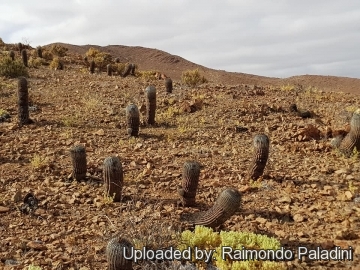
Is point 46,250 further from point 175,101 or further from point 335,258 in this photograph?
point 175,101

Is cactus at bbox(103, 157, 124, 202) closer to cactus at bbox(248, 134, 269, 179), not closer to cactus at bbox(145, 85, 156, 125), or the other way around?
cactus at bbox(248, 134, 269, 179)

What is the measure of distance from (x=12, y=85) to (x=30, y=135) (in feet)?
18.0

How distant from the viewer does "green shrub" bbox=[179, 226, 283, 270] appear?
4.23 m

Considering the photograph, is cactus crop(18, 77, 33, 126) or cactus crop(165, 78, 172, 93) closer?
cactus crop(18, 77, 33, 126)

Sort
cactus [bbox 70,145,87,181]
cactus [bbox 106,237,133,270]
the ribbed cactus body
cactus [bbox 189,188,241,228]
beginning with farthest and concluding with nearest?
the ribbed cactus body
cactus [bbox 70,145,87,181]
cactus [bbox 189,188,241,228]
cactus [bbox 106,237,133,270]

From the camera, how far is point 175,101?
42.8ft

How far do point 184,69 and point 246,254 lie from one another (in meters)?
34.4

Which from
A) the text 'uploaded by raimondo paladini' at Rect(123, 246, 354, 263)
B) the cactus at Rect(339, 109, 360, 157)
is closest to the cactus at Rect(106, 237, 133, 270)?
the text 'uploaded by raimondo paladini' at Rect(123, 246, 354, 263)

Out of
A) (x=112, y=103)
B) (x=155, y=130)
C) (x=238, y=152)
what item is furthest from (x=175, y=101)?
(x=238, y=152)

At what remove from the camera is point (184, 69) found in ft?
125

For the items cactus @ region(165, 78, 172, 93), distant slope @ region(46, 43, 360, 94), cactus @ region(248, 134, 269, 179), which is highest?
distant slope @ region(46, 43, 360, 94)

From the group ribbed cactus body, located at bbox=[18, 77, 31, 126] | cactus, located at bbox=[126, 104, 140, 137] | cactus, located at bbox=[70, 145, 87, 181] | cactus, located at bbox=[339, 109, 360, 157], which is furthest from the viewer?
ribbed cactus body, located at bbox=[18, 77, 31, 126]

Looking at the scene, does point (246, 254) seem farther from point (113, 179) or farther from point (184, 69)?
point (184, 69)

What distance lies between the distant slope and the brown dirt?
1585cm
